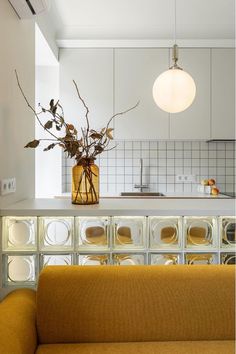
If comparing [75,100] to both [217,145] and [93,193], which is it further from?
[93,193]

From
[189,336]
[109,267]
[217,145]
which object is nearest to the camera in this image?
[189,336]

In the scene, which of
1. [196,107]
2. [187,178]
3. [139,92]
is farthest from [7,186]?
[187,178]

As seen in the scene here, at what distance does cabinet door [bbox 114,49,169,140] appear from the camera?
3623mm

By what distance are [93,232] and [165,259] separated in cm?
38

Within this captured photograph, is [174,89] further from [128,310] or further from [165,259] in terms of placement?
[128,310]

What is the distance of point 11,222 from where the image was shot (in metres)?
1.60

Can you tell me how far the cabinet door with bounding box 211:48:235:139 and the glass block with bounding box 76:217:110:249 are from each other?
7.92 feet

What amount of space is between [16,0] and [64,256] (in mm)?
1437

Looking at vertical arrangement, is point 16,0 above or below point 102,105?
above

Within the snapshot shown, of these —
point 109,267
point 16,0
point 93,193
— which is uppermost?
point 16,0

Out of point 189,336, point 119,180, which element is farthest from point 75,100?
point 189,336

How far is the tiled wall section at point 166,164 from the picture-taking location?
4.00m

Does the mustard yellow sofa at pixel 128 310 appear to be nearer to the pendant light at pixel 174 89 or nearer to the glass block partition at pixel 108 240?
the glass block partition at pixel 108 240

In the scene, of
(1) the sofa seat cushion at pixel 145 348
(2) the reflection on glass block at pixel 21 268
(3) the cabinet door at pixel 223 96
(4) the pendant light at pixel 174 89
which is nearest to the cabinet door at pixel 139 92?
(3) the cabinet door at pixel 223 96
